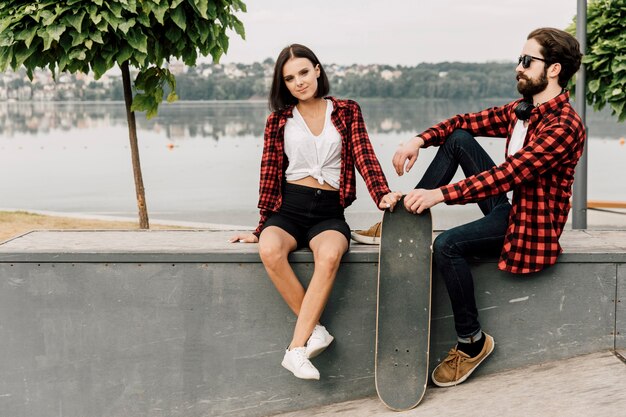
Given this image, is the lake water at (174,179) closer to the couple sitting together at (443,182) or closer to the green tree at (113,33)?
the green tree at (113,33)

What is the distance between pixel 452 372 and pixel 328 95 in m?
1.49

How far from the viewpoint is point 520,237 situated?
12.5 feet

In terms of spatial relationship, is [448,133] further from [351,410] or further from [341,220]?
[351,410]

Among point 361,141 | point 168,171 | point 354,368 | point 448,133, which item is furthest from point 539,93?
point 168,171

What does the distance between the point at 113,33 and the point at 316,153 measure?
3245mm

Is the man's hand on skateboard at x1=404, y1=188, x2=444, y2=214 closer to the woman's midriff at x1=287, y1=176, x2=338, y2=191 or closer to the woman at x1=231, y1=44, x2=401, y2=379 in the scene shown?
the woman at x1=231, y1=44, x2=401, y2=379

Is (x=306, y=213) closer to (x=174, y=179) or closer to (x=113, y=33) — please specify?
(x=113, y=33)

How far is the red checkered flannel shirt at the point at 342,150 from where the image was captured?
13.5ft

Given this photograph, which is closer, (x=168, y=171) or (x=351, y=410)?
(x=351, y=410)

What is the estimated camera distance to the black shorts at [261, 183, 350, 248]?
4090 millimetres

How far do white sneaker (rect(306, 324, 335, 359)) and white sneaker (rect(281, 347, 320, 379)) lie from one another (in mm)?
32

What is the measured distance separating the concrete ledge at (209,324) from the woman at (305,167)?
151mm

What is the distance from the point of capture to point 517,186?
3729 mm

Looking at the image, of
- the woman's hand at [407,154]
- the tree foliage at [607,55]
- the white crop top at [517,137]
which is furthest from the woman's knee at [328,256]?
the tree foliage at [607,55]
